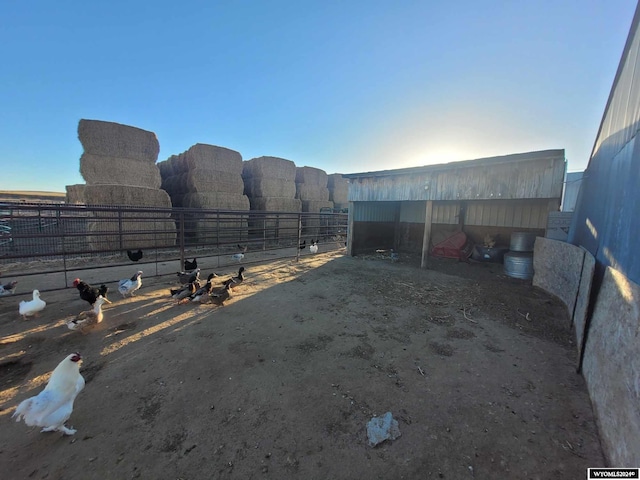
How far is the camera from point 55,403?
1.83 meters

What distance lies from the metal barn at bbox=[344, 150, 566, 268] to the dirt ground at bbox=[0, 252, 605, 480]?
3375mm

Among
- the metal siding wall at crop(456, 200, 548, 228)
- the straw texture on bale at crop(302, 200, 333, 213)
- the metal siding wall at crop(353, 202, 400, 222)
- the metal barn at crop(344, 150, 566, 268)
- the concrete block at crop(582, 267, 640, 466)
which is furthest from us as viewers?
the straw texture on bale at crop(302, 200, 333, 213)

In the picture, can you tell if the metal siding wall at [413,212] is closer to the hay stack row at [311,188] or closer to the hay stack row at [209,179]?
the hay stack row at [311,188]

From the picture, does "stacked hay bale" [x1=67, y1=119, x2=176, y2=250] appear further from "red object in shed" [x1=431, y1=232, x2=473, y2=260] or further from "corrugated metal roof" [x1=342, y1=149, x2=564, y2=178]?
"red object in shed" [x1=431, y1=232, x2=473, y2=260]

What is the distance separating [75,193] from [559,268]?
1405cm

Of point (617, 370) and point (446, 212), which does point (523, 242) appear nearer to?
point (446, 212)

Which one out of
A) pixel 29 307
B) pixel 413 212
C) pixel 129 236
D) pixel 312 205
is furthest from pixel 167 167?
pixel 413 212

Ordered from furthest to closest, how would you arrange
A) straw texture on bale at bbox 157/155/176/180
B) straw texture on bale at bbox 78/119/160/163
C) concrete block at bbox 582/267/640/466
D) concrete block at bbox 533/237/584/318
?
straw texture on bale at bbox 157/155/176/180
straw texture on bale at bbox 78/119/160/163
concrete block at bbox 533/237/584/318
concrete block at bbox 582/267/640/466

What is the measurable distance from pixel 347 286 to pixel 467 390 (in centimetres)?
347

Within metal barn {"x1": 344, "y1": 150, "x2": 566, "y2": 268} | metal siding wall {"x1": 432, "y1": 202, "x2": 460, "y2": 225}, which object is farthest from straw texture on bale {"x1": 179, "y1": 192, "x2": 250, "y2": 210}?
metal siding wall {"x1": 432, "y1": 202, "x2": 460, "y2": 225}

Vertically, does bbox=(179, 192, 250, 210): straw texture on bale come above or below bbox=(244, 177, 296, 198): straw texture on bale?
below

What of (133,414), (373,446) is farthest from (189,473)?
(373,446)

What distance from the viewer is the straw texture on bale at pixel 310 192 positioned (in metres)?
14.6

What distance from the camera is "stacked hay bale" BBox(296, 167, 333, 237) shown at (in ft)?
48.1
